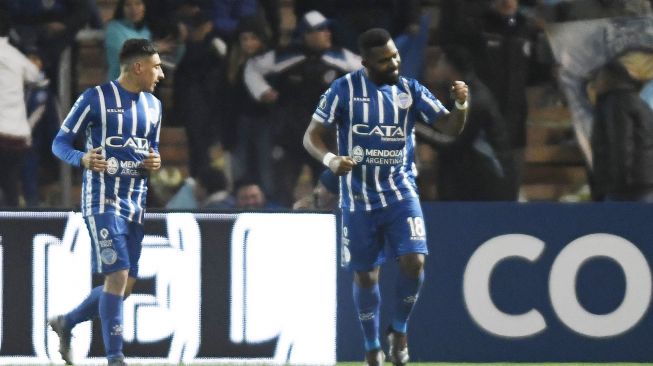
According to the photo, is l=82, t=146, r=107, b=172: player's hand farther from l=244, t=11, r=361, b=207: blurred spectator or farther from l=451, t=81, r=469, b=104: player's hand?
l=244, t=11, r=361, b=207: blurred spectator

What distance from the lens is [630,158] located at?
835 cm

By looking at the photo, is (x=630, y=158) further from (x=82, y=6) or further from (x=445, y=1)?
(x=82, y=6)

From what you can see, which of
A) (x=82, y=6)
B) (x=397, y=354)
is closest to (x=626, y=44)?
(x=397, y=354)

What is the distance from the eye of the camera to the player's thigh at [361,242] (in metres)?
7.06

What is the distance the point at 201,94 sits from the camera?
8.83m

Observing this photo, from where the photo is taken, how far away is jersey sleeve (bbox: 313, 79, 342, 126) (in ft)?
23.1

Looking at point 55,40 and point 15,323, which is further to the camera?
point 55,40

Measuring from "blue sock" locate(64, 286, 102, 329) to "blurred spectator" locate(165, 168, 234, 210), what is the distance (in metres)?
1.53

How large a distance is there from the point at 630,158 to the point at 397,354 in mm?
2264

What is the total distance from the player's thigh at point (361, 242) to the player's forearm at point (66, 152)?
4.69 feet

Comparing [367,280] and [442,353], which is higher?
[367,280]

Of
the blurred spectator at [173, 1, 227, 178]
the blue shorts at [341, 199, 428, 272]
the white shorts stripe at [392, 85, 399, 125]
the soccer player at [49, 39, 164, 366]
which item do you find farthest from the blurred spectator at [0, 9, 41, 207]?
the white shorts stripe at [392, 85, 399, 125]

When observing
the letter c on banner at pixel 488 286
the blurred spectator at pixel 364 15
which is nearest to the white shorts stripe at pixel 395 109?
the letter c on banner at pixel 488 286

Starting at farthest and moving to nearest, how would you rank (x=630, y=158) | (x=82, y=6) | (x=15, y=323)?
(x=82, y=6) < (x=630, y=158) < (x=15, y=323)
